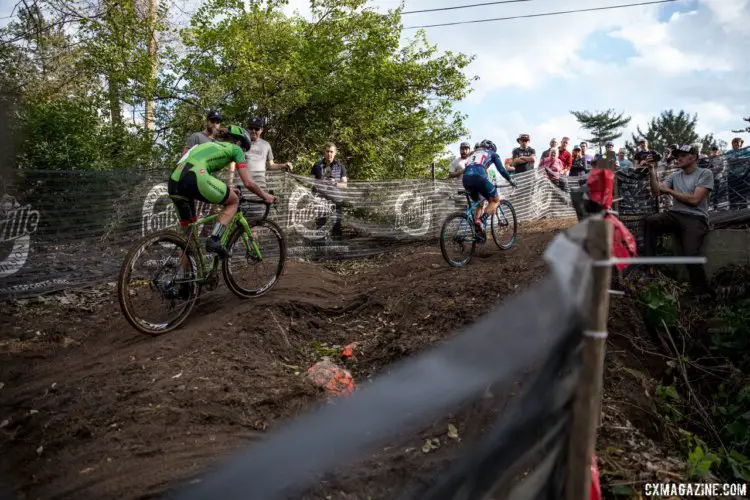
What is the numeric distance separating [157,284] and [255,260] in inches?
52.8

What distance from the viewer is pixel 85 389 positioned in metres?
3.97

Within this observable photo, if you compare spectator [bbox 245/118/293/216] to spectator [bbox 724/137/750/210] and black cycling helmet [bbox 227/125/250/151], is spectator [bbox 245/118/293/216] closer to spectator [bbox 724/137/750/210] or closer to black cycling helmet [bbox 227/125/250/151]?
black cycling helmet [bbox 227/125/250/151]

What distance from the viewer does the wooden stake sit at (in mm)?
1779

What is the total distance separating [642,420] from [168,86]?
38.6ft

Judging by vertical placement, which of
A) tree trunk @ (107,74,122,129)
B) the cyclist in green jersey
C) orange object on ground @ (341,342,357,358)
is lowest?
orange object on ground @ (341,342,357,358)

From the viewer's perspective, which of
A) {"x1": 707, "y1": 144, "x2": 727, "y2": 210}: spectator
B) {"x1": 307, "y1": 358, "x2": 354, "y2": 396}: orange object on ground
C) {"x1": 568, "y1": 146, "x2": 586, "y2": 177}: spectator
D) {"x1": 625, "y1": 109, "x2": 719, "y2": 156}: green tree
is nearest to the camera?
{"x1": 307, "y1": 358, "x2": 354, "y2": 396}: orange object on ground

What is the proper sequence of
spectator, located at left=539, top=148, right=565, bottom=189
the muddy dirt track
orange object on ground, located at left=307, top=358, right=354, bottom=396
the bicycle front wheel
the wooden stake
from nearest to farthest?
the wooden stake → the muddy dirt track → orange object on ground, located at left=307, top=358, right=354, bottom=396 → the bicycle front wheel → spectator, located at left=539, top=148, right=565, bottom=189

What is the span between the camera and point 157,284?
5051 millimetres

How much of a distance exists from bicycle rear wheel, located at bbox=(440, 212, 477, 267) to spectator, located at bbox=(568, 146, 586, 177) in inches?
350

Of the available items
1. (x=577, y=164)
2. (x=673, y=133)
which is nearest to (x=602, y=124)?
(x=673, y=133)

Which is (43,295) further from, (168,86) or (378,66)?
(378,66)

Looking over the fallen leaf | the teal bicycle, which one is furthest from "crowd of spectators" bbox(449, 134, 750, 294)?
the teal bicycle

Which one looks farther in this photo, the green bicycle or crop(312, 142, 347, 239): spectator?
crop(312, 142, 347, 239): spectator

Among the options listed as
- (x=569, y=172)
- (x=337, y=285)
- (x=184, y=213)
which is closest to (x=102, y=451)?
(x=184, y=213)
